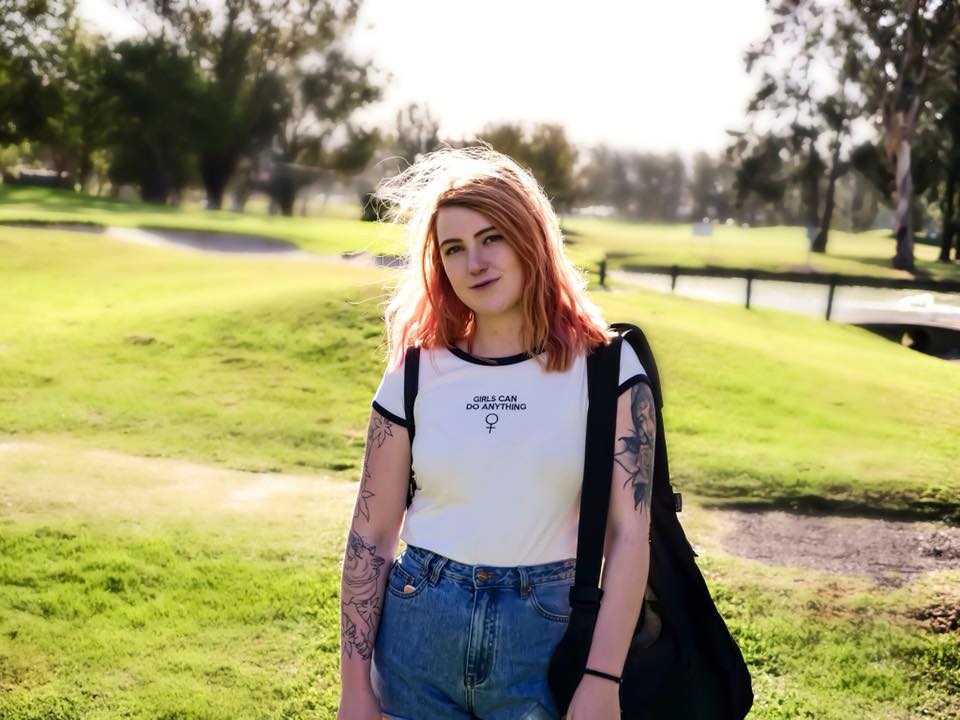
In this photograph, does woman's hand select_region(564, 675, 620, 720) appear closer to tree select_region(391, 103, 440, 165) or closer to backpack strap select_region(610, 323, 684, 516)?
backpack strap select_region(610, 323, 684, 516)

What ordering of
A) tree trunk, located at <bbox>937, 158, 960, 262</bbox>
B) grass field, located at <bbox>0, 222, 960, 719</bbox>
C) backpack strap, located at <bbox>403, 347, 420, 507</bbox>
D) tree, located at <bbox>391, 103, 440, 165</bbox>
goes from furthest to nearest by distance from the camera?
tree, located at <bbox>391, 103, 440, 165</bbox> → tree trunk, located at <bbox>937, 158, 960, 262</bbox> → grass field, located at <bbox>0, 222, 960, 719</bbox> → backpack strap, located at <bbox>403, 347, 420, 507</bbox>

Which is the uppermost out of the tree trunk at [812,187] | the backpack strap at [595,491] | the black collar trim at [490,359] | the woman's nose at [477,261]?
the tree trunk at [812,187]

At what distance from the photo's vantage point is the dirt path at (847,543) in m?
4.78

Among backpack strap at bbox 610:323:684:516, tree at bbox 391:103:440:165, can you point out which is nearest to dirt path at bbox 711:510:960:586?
backpack strap at bbox 610:323:684:516

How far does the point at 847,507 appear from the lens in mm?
5484

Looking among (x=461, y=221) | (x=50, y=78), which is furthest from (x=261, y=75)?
(x=461, y=221)

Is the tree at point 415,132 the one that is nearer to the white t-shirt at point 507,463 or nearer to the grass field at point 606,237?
the grass field at point 606,237

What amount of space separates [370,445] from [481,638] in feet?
1.63

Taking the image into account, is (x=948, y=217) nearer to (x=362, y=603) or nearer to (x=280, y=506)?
(x=280, y=506)

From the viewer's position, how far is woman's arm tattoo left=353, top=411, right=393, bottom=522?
209 centimetres

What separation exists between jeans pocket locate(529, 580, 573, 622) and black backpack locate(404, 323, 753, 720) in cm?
10

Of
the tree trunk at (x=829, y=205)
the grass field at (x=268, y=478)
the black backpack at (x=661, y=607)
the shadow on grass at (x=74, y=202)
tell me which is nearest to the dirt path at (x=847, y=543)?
the grass field at (x=268, y=478)

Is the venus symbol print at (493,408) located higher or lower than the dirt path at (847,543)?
higher

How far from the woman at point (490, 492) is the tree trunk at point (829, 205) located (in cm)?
430
